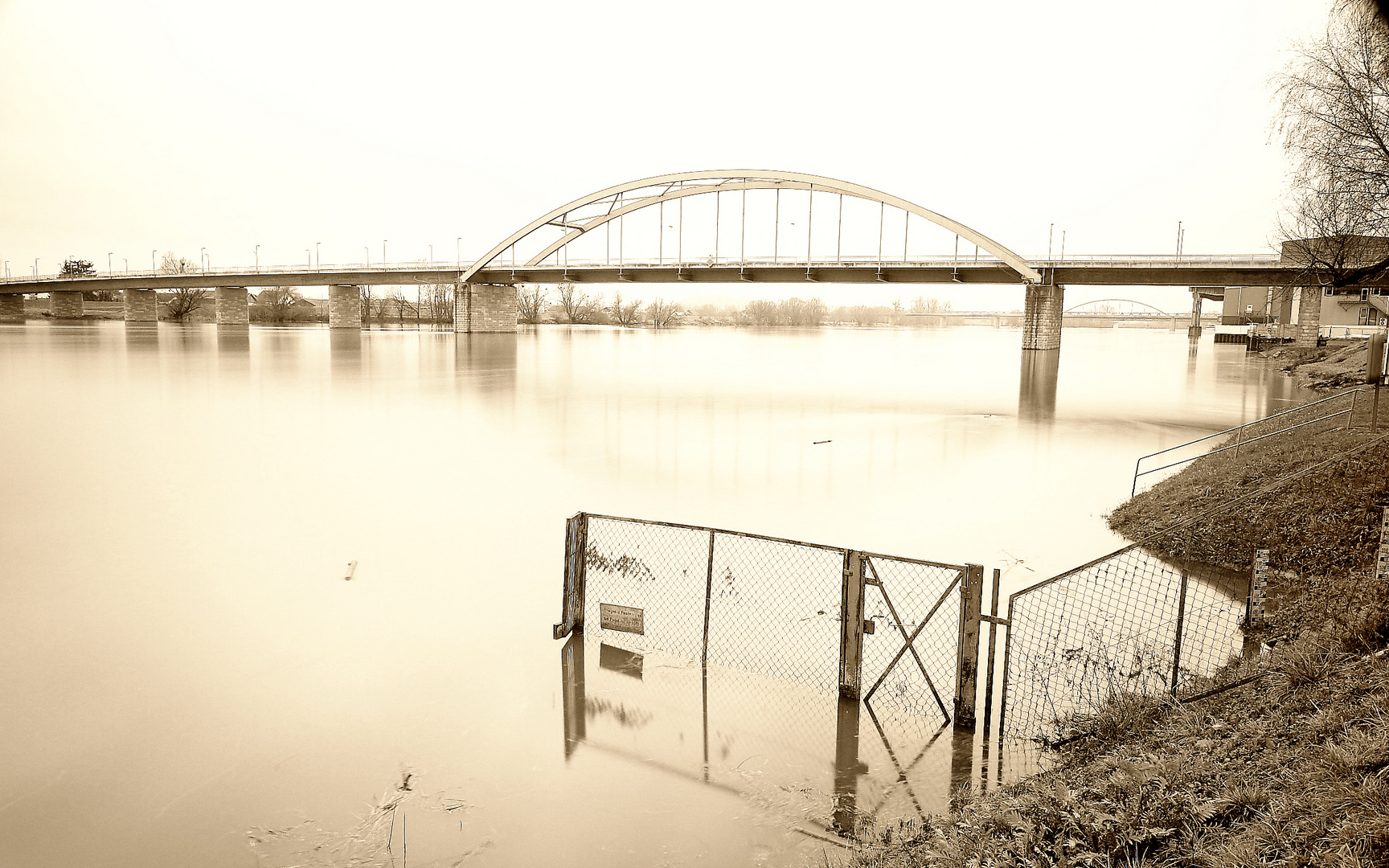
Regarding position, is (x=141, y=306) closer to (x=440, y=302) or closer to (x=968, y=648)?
(x=440, y=302)

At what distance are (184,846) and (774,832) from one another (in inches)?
157

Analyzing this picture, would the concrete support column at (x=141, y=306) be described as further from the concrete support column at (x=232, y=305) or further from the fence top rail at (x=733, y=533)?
the fence top rail at (x=733, y=533)

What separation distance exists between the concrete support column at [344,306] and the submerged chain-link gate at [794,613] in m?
113

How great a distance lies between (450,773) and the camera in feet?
21.0

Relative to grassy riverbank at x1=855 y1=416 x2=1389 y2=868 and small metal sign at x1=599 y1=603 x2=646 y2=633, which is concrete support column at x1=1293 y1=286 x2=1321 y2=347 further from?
small metal sign at x1=599 y1=603 x2=646 y2=633

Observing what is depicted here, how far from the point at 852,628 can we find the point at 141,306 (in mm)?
160199

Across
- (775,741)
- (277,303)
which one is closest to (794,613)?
(775,741)

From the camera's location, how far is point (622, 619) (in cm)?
866

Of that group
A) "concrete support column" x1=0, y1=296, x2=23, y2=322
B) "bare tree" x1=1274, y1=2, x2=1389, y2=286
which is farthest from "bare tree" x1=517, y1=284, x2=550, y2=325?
"bare tree" x1=1274, y1=2, x2=1389, y2=286

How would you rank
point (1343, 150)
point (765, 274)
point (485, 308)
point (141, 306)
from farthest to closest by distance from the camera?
point (141, 306)
point (485, 308)
point (765, 274)
point (1343, 150)

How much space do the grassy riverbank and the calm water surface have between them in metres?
1.16

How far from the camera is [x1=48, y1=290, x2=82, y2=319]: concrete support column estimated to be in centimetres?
13550

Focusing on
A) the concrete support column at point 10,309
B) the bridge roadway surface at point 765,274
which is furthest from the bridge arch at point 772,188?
the concrete support column at point 10,309

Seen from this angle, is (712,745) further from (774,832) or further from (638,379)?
(638,379)
